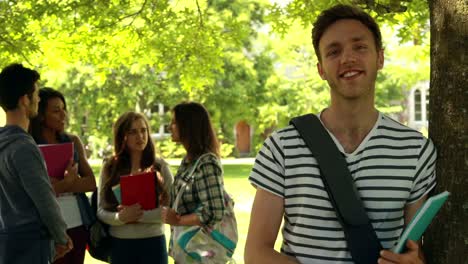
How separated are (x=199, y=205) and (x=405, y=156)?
2378 millimetres

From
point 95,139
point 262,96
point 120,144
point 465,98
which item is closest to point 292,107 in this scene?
point 262,96

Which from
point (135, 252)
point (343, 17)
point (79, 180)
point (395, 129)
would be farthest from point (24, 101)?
point (395, 129)

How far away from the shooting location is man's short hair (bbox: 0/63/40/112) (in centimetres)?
377

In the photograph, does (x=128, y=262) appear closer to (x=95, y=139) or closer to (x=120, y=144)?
(x=120, y=144)

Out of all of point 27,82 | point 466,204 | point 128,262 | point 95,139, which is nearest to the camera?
point 466,204

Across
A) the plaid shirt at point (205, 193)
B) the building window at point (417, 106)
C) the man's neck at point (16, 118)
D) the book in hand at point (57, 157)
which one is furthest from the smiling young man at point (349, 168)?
the building window at point (417, 106)

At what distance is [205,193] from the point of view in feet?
13.6

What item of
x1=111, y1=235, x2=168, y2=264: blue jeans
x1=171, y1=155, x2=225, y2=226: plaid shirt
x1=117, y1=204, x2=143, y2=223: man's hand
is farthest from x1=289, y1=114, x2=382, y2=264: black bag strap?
x1=111, y1=235, x2=168, y2=264: blue jeans

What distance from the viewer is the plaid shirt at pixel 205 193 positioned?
413 centimetres

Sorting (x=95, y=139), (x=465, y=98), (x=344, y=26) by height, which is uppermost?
(x=344, y=26)

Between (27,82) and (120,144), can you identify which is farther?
(120,144)

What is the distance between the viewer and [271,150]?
6.68 feet

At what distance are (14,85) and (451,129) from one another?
266 cm

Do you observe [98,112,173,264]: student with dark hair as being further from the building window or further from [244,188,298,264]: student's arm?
the building window
